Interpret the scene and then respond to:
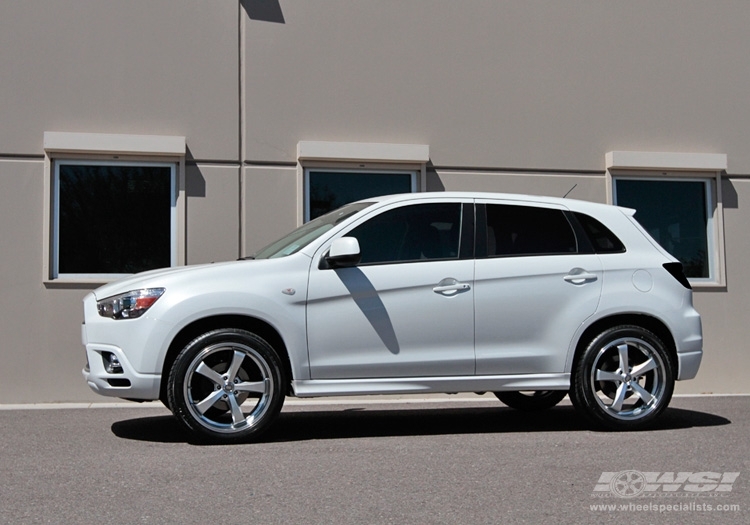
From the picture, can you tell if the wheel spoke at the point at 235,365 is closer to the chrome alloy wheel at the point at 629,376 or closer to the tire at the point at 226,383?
the tire at the point at 226,383

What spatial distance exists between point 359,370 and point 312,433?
2.60ft

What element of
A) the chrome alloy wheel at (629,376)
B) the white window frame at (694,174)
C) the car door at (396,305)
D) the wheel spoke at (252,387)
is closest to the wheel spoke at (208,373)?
the wheel spoke at (252,387)

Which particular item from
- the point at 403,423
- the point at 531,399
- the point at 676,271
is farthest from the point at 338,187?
the point at 676,271

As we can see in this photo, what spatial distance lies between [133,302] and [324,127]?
468 centimetres

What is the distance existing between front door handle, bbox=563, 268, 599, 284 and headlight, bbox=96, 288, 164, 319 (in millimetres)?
2996

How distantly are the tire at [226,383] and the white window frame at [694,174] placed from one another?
6082 mm

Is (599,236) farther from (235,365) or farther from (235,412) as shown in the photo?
(235,412)

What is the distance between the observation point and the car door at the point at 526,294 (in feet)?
22.4

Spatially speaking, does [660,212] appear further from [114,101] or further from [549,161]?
[114,101]

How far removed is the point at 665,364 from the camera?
6988 millimetres

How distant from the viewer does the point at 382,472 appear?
5.41 metres

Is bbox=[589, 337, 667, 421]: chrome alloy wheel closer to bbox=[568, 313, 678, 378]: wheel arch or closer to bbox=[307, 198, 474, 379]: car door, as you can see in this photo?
bbox=[568, 313, 678, 378]: wheel arch

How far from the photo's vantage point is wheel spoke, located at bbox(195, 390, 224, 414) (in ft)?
20.5

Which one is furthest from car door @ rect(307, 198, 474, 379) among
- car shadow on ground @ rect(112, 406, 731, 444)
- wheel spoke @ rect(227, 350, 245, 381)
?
car shadow on ground @ rect(112, 406, 731, 444)
